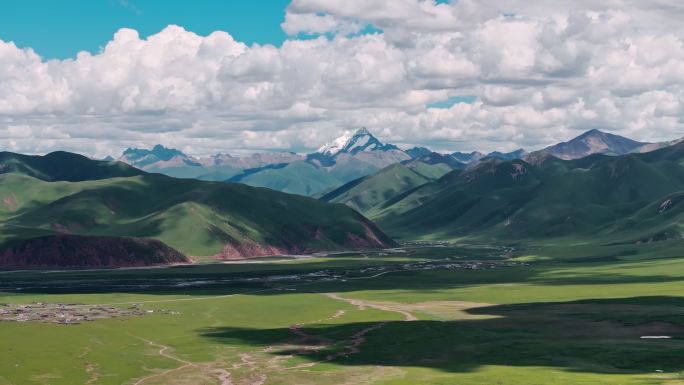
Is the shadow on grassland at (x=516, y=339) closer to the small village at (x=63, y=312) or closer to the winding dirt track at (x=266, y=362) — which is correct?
the winding dirt track at (x=266, y=362)

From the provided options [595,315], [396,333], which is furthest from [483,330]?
[595,315]

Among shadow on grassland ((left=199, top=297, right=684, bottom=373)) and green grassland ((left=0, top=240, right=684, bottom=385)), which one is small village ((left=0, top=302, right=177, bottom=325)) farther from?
shadow on grassland ((left=199, top=297, right=684, bottom=373))

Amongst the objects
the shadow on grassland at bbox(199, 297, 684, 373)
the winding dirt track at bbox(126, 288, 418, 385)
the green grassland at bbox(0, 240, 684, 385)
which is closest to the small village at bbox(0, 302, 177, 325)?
the green grassland at bbox(0, 240, 684, 385)

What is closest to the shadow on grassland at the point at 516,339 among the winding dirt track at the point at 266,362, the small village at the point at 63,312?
the winding dirt track at the point at 266,362

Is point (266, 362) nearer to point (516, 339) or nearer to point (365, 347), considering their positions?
point (365, 347)

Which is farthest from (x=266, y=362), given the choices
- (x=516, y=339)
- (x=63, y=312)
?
(x=63, y=312)

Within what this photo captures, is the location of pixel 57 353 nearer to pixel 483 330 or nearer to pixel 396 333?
pixel 396 333
